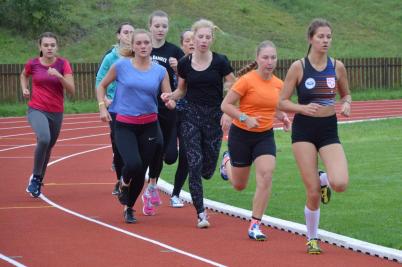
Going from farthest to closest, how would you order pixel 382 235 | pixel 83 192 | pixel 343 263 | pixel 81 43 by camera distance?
pixel 81 43
pixel 83 192
pixel 382 235
pixel 343 263

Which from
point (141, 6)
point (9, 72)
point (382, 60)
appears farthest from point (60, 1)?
point (382, 60)

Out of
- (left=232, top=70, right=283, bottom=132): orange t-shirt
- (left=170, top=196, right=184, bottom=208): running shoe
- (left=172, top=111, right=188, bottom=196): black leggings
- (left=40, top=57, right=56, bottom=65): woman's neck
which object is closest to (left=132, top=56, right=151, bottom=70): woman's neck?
(left=172, top=111, right=188, bottom=196): black leggings

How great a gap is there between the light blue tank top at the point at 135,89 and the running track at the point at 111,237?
128cm

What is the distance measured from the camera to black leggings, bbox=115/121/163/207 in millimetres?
11055

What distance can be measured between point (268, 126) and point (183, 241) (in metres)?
1.49

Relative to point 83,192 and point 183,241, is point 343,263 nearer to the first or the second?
point 183,241

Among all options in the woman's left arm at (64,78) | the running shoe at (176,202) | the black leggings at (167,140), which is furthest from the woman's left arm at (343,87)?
the woman's left arm at (64,78)

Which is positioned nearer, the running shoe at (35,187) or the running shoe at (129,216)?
the running shoe at (129,216)

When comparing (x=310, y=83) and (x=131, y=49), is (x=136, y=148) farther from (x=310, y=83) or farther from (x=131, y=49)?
(x=310, y=83)

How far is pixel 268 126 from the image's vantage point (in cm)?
1034

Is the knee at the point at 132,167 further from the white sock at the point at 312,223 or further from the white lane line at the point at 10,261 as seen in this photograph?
the white sock at the point at 312,223

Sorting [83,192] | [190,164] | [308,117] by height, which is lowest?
[83,192]

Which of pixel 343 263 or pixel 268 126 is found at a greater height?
pixel 268 126

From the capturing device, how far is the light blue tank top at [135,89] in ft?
36.6
